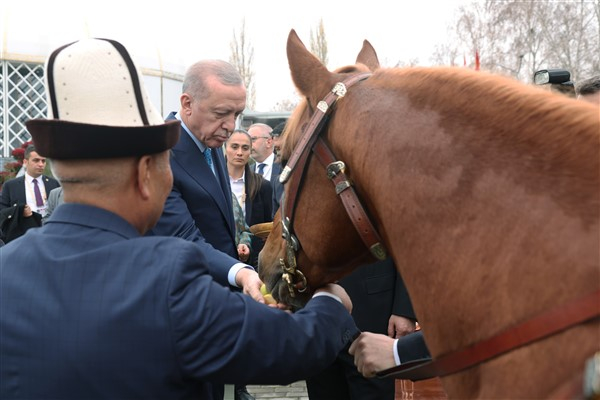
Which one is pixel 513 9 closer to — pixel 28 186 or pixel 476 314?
pixel 28 186

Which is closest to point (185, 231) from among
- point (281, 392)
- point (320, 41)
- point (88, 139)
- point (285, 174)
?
point (285, 174)

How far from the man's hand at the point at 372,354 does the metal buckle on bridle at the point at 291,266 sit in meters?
0.32

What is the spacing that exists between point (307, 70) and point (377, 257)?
703 millimetres

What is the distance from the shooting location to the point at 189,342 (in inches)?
62.7

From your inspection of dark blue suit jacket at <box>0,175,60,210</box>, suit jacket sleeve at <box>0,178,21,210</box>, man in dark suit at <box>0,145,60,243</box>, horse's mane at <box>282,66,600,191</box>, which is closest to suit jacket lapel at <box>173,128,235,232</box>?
horse's mane at <box>282,66,600,191</box>

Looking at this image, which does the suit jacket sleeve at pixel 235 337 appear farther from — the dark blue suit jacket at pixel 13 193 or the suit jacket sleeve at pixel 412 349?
the dark blue suit jacket at pixel 13 193

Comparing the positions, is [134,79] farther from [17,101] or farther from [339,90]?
[17,101]

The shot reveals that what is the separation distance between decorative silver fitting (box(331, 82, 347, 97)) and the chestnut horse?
0.05 ft

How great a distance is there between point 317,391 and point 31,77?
18.8 meters

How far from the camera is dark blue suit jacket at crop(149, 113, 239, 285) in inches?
123

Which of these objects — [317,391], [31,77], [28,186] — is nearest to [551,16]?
[31,77]

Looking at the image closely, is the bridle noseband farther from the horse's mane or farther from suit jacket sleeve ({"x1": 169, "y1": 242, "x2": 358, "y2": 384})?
suit jacket sleeve ({"x1": 169, "y1": 242, "x2": 358, "y2": 384})

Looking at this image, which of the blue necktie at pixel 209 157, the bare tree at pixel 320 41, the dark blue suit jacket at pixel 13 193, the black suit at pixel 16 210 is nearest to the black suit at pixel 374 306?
the blue necktie at pixel 209 157

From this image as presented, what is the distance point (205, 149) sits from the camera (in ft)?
11.6
